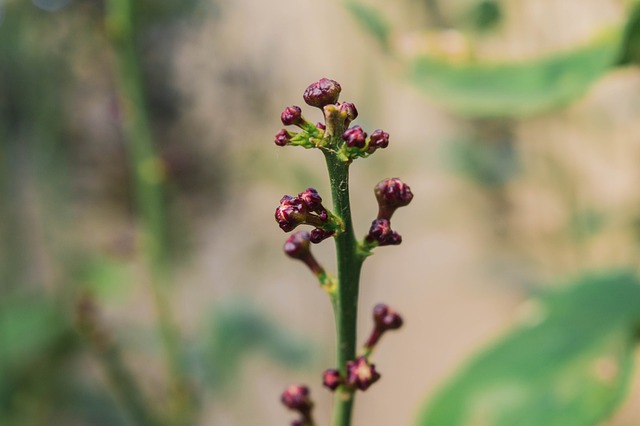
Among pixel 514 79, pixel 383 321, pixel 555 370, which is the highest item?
pixel 514 79

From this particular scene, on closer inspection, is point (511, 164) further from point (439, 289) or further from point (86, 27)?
point (86, 27)

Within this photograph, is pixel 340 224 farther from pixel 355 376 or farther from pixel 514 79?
pixel 514 79

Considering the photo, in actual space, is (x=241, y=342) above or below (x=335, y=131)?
below

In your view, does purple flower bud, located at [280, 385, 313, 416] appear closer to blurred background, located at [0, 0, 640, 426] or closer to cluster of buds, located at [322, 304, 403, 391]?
cluster of buds, located at [322, 304, 403, 391]

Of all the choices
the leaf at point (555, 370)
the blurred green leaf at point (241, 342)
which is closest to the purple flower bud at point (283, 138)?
the leaf at point (555, 370)

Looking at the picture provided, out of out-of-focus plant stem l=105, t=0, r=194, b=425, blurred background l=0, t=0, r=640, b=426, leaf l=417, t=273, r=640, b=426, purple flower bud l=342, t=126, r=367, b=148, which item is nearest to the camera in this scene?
purple flower bud l=342, t=126, r=367, b=148

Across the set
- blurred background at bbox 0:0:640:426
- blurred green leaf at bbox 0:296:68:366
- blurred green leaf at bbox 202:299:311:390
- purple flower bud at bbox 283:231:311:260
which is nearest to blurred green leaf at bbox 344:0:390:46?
blurred background at bbox 0:0:640:426

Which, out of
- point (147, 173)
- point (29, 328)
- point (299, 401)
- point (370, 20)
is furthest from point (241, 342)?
point (299, 401)
